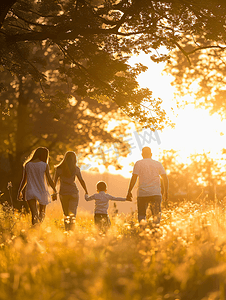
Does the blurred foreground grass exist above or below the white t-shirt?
below

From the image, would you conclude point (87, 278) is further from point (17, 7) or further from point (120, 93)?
point (17, 7)

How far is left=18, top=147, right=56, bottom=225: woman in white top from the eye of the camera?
7762 millimetres

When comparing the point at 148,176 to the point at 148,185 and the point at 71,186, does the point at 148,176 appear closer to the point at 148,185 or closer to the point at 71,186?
the point at 148,185

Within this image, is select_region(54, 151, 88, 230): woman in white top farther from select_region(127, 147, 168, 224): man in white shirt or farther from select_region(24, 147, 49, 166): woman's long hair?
select_region(127, 147, 168, 224): man in white shirt

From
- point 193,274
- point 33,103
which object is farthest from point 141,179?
point 33,103

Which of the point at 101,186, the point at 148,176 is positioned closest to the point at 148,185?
the point at 148,176

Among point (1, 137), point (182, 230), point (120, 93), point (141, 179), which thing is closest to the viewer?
point (182, 230)

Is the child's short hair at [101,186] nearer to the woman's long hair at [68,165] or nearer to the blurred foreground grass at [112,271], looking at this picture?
the woman's long hair at [68,165]

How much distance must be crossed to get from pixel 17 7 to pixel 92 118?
9.60m

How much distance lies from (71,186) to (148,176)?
6.56 ft

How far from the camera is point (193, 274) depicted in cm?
350

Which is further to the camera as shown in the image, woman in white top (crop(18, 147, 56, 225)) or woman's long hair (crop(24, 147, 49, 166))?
woman's long hair (crop(24, 147, 49, 166))

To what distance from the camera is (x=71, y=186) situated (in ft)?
27.6

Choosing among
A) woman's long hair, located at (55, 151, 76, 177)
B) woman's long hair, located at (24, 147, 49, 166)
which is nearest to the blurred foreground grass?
woman's long hair, located at (24, 147, 49, 166)
